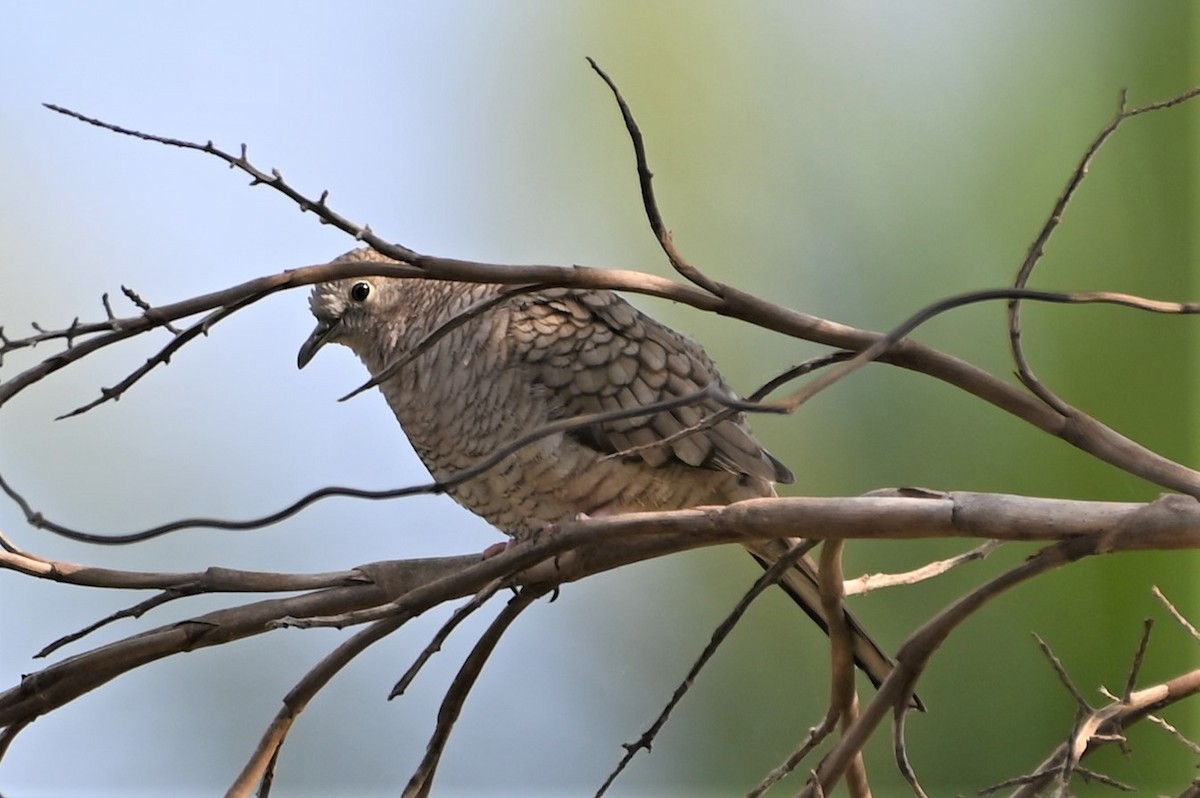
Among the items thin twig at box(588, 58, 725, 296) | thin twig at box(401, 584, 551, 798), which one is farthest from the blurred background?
thin twig at box(588, 58, 725, 296)

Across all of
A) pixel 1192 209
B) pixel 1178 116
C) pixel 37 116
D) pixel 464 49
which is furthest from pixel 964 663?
pixel 37 116

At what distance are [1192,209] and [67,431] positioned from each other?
1840 mm

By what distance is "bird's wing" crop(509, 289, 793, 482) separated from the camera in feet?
3.76

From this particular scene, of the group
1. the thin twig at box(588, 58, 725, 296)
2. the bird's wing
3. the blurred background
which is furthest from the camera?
the blurred background

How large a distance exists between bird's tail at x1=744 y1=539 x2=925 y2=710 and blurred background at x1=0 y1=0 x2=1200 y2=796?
0.56 meters

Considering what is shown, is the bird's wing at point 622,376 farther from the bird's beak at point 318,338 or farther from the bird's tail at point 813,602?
the bird's beak at point 318,338

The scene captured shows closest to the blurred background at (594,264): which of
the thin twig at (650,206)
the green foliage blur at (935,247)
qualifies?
the green foliage blur at (935,247)

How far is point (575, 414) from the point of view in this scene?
45.8 inches

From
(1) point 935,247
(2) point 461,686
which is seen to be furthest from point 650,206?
(1) point 935,247

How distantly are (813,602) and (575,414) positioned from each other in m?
0.32

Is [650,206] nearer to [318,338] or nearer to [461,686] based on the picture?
[461,686]

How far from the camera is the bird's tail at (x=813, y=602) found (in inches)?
39.7

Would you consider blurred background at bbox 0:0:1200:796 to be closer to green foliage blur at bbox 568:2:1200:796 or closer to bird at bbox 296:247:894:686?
green foliage blur at bbox 568:2:1200:796

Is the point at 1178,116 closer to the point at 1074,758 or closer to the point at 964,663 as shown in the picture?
the point at 964,663
